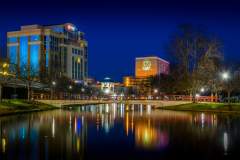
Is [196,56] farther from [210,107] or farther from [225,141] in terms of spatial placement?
[225,141]

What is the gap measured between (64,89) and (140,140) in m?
111

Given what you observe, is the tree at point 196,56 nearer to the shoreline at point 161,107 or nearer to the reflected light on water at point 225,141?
the shoreline at point 161,107

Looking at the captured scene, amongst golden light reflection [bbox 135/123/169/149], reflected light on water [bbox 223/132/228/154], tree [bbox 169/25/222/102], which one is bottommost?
reflected light on water [bbox 223/132/228/154]

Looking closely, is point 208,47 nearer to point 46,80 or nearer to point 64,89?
point 46,80

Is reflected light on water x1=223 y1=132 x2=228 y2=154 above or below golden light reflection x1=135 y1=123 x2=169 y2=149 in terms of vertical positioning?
below

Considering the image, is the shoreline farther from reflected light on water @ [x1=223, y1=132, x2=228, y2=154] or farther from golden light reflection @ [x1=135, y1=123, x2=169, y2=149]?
reflected light on water @ [x1=223, y1=132, x2=228, y2=154]

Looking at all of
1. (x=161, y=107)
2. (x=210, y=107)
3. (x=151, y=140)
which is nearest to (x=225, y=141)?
(x=151, y=140)

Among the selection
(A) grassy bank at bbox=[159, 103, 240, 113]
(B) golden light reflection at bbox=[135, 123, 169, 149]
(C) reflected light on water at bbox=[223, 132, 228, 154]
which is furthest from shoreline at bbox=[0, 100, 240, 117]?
(C) reflected light on water at bbox=[223, 132, 228, 154]

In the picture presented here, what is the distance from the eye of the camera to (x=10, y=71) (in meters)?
106

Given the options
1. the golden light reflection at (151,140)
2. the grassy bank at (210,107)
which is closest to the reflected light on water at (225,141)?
the golden light reflection at (151,140)

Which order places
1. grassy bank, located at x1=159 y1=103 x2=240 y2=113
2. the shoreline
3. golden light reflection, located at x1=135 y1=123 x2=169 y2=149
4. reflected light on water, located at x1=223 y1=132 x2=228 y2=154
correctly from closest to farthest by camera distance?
reflected light on water, located at x1=223 y1=132 x2=228 y2=154, golden light reflection, located at x1=135 y1=123 x2=169 y2=149, the shoreline, grassy bank, located at x1=159 y1=103 x2=240 y2=113

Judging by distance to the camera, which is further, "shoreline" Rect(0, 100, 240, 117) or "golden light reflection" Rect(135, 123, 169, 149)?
"shoreline" Rect(0, 100, 240, 117)

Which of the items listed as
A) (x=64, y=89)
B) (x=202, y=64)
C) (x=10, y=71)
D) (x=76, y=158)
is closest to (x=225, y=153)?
(x=76, y=158)

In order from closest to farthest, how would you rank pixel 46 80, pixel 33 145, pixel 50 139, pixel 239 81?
pixel 33 145
pixel 50 139
pixel 239 81
pixel 46 80
